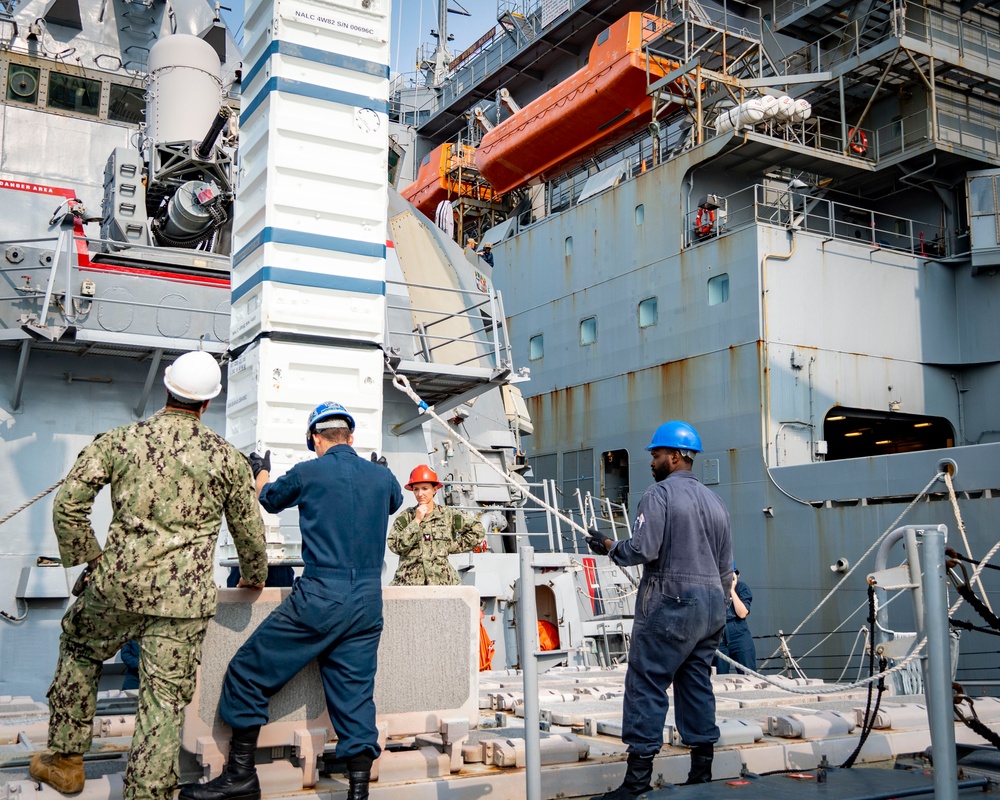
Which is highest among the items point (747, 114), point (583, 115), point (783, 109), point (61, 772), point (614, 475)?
point (583, 115)

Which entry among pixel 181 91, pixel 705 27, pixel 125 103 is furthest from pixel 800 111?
pixel 125 103

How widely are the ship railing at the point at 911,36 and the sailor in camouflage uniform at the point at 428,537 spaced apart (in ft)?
48.8

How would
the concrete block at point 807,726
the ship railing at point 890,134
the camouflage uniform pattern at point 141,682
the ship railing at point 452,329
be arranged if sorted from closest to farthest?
the camouflage uniform pattern at point 141,682 < the concrete block at point 807,726 < the ship railing at point 452,329 < the ship railing at point 890,134

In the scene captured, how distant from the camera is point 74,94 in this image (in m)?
13.2

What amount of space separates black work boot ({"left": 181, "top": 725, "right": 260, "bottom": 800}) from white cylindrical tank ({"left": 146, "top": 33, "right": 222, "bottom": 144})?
30.9ft

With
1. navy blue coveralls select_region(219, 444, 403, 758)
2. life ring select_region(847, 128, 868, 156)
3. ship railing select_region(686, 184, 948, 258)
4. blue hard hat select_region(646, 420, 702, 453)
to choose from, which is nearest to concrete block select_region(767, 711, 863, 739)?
blue hard hat select_region(646, 420, 702, 453)

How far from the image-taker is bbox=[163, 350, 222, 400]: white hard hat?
375 cm

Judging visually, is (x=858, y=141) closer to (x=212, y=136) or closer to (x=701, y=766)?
(x=212, y=136)

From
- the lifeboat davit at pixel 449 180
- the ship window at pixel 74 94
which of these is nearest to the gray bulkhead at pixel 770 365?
the lifeboat davit at pixel 449 180

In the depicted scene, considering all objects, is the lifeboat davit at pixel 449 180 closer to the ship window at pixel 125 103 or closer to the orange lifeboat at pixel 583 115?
the orange lifeboat at pixel 583 115

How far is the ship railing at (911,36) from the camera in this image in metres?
18.6

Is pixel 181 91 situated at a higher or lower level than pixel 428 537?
higher

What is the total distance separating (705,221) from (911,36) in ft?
16.8

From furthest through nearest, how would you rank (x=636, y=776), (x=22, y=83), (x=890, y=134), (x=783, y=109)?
(x=890, y=134), (x=783, y=109), (x=22, y=83), (x=636, y=776)
